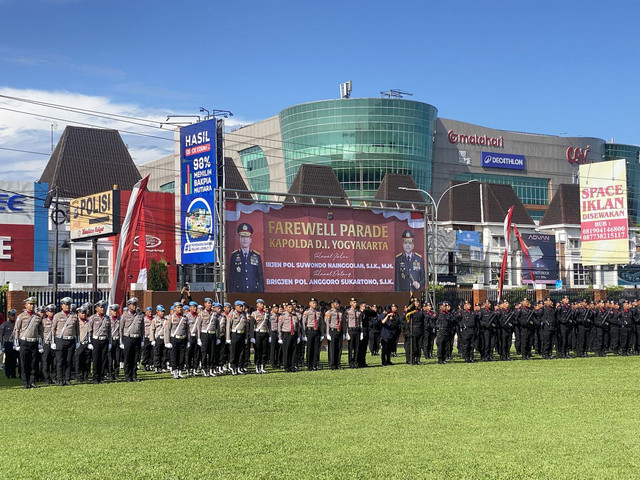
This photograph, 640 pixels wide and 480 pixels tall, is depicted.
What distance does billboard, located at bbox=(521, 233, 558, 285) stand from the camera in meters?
77.1

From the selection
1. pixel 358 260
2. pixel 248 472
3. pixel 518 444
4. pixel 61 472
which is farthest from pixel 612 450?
pixel 358 260

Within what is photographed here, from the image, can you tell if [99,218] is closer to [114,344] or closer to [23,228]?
[23,228]

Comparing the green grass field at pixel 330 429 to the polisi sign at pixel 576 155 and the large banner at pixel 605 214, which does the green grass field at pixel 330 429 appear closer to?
the large banner at pixel 605 214

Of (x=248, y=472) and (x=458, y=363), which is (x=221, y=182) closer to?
(x=458, y=363)

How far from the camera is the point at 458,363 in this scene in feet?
78.1

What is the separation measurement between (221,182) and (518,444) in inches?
983

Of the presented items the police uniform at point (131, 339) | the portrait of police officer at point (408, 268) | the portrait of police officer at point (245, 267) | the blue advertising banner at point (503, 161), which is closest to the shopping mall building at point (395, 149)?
the blue advertising banner at point (503, 161)

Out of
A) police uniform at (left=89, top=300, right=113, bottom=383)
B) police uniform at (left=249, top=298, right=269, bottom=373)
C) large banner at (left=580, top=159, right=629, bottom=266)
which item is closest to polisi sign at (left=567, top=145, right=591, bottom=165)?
large banner at (left=580, top=159, right=629, bottom=266)

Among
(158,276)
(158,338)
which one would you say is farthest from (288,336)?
(158,276)

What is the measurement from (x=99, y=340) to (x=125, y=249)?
9.75 ft

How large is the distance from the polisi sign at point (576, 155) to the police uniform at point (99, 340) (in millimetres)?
100085

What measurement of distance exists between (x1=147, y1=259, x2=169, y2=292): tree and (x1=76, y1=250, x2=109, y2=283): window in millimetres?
3949

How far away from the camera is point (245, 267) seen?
2958cm

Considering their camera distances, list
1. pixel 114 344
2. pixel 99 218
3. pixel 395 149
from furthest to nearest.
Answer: pixel 395 149 → pixel 99 218 → pixel 114 344
